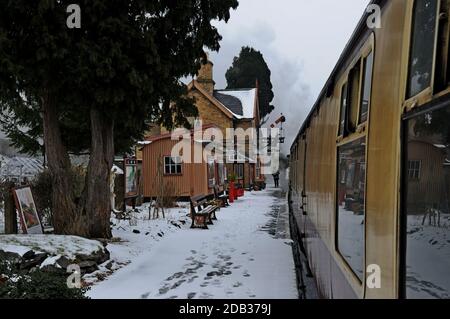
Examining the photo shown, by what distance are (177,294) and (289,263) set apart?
262 centimetres

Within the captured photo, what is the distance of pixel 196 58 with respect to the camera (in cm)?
920

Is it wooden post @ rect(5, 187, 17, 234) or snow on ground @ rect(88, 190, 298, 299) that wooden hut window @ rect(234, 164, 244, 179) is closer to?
snow on ground @ rect(88, 190, 298, 299)

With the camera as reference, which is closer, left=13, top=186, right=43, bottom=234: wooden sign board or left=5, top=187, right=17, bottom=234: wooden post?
left=13, top=186, right=43, bottom=234: wooden sign board

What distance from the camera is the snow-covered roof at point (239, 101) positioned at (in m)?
38.8

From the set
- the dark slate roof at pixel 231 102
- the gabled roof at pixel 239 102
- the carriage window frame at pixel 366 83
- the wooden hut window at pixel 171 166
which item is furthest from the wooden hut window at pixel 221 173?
the carriage window frame at pixel 366 83

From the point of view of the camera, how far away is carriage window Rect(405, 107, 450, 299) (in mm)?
1477

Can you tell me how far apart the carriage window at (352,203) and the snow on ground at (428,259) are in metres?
0.71

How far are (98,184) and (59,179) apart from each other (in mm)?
759

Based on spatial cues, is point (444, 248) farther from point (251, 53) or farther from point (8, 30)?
point (251, 53)

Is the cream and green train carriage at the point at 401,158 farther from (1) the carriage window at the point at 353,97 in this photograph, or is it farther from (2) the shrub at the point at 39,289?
(2) the shrub at the point at 39,289

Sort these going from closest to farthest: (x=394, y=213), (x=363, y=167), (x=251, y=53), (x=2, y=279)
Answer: (x=394, y=213) < (x=363, y=167) < (x=2, y=279) < (x=251, y=53)

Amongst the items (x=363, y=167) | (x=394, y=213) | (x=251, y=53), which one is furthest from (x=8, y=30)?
(x=251, y=53)

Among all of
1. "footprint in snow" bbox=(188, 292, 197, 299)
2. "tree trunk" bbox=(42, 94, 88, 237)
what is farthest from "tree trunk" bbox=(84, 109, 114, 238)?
"footprint in snow" bbox=(188, 292, 197, 299)

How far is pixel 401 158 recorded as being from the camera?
1788 millimetres
